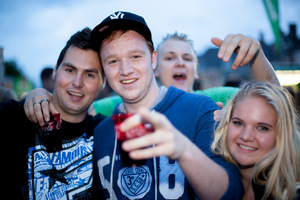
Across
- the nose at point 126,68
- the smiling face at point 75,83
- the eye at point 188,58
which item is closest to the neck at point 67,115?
the smiling face at point 75,83

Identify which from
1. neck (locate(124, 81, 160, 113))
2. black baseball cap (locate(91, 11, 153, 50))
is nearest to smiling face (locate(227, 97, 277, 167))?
neck (locate(124, 81, 160, 113))

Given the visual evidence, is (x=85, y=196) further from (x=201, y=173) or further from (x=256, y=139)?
(x=256, y=139)

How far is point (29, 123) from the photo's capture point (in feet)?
7.07

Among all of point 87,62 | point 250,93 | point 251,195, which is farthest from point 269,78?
point 87,62

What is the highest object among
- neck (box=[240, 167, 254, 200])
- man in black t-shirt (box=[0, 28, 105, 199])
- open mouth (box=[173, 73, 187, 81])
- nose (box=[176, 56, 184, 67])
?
nose (box=[176, 56, 184, 67])

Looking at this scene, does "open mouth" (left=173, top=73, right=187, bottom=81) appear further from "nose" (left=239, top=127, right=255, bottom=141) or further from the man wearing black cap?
"nose" (left=239, top=127, right=255, bottom=141)

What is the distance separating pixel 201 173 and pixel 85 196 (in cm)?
137

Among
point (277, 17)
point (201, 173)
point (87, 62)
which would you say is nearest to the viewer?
point (201, 173)

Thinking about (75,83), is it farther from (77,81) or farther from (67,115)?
(67,115)

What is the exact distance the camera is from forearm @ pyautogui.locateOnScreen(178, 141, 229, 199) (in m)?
1.09

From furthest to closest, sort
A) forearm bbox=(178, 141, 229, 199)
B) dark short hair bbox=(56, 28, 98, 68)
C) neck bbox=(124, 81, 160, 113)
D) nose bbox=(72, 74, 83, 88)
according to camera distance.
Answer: dark short hair bbox=(56, 28, 98, 68)
nose bbox=(72, 74, 83, 88)
neck bbox=(124, 81, 160, 113)
forearm bbox=(178, 141, 229, 199)

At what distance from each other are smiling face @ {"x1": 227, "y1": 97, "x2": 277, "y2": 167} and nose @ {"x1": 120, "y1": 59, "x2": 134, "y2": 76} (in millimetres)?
1110

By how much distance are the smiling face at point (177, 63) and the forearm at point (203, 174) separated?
96.8 inches

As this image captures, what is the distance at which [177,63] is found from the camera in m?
3.56
